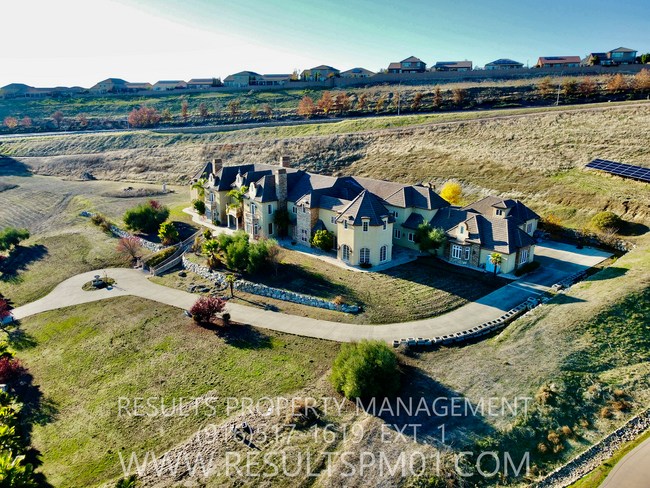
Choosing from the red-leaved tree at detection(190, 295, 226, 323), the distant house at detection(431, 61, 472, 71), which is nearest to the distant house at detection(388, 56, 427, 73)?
the distant house at detection(431, 61, 472, 71)

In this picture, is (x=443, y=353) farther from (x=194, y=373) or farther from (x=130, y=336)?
(x=130, y=336)

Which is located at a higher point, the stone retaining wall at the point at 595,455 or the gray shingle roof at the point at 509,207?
the gray shingle roof at the point at 509,207

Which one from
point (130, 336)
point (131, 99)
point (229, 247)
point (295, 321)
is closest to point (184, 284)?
point (229, 247)

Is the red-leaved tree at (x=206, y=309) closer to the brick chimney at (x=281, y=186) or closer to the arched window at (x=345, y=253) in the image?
the arched window at (x=345, y=253)

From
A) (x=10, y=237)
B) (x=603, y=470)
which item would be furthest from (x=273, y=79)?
(x=603, y=470)

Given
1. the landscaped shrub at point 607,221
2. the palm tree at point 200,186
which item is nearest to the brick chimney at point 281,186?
the palm tree at point 200,186

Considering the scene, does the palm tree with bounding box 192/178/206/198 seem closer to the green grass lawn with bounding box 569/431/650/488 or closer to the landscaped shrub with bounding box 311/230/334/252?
the landscaped shrub with bounding box 311/230/334/252
